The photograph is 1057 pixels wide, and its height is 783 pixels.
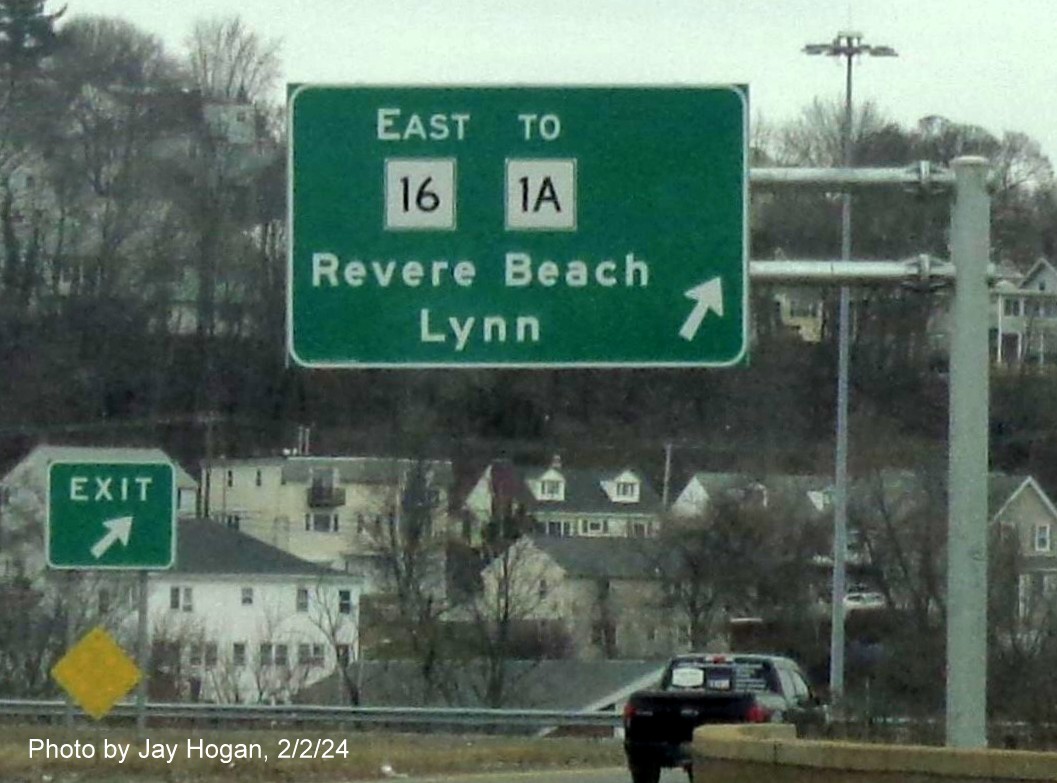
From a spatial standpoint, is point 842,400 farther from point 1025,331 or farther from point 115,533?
point 115,533

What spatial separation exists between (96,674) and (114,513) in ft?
3.88

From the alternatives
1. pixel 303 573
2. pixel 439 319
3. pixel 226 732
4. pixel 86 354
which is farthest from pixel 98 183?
pixel 439 319

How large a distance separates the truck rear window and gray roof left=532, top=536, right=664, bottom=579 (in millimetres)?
22980

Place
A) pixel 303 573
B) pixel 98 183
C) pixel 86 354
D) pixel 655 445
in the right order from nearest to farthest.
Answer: pixel 303 573 < pixel 655 445 < pixel 86 354 < pixel 98 183

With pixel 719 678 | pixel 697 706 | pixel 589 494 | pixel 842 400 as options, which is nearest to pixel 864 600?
pixel 842 400

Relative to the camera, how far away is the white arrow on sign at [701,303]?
35.6 ft

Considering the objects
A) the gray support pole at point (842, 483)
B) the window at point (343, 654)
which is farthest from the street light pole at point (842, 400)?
the window at point (343, 654)

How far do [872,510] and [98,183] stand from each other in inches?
1522

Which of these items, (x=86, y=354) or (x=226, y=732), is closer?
(x=226, y=732)

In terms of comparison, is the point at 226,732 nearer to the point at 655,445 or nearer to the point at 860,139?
the point at 860,139

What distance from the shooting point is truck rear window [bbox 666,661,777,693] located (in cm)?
2380

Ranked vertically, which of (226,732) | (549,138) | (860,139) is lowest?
(226,732)

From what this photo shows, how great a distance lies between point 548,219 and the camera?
430 inches

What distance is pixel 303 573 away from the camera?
55.3 meters
